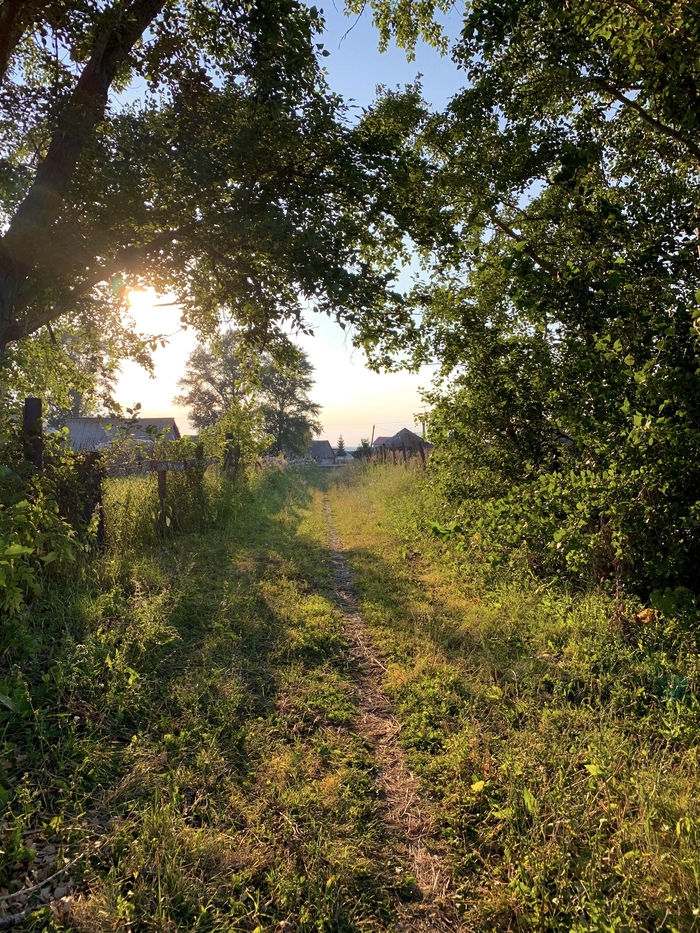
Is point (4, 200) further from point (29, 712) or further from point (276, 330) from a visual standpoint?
point (29, 712)

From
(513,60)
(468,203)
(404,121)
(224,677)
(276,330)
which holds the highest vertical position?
(404,121)

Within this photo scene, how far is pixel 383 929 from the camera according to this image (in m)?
2.10

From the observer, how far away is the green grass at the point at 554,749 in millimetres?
2137

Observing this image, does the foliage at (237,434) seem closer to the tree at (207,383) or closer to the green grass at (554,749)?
the green grass at (554,749)

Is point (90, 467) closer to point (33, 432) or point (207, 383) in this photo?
point (33, 432)

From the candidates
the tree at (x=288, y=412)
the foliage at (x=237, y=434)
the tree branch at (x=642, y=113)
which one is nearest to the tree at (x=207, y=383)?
the tree at (x=288, y=412)

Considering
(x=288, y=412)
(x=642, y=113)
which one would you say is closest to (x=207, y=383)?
(x=288, y=412)

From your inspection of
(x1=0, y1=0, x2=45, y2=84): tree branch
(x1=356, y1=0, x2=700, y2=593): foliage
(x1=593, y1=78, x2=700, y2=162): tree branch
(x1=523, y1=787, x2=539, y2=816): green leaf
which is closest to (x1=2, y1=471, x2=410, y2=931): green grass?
(x1=523, y1=787, x2=539, y2=816): green leaf

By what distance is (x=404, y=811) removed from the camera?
9.13 ft

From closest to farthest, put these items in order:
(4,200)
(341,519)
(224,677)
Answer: (224,677), (4,200), (341,519)

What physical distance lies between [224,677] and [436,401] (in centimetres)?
416

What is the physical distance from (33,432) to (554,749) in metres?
5.66

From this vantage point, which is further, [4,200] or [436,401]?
[436,401]

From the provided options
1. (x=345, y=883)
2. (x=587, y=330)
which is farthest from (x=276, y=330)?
(x=345, y=883)
